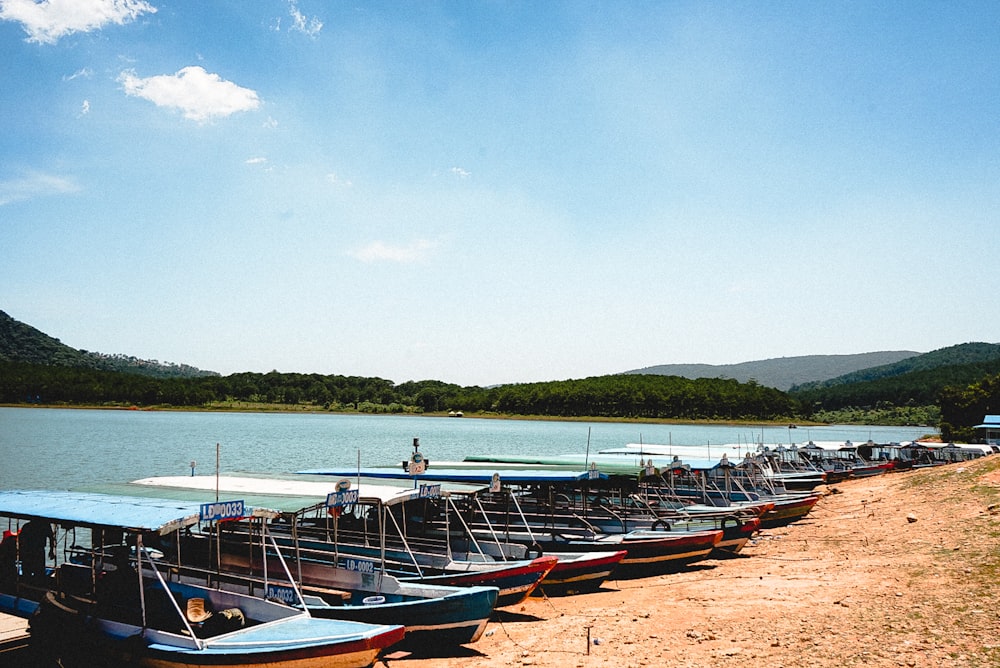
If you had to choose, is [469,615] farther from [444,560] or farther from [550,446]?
[550,446]

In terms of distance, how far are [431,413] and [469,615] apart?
150306mm

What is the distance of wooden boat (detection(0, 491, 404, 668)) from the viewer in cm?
1006

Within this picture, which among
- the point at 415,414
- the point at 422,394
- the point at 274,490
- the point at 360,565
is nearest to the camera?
the point at 360,565

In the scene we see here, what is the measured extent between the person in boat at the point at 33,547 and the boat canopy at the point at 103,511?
51 cm

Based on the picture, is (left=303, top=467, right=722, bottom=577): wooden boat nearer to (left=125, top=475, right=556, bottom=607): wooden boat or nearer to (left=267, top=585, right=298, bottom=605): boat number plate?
(left=125, top=475, right=556, bottom=607): wooden boat

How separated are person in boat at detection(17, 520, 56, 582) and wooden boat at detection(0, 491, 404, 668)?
26cm

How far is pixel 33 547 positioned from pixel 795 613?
45.3ft

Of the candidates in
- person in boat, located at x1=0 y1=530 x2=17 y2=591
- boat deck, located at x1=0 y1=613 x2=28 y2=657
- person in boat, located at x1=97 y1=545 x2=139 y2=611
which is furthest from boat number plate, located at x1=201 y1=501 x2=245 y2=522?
person in boat, located at x1=0 y1=530 x2=17 y2=591

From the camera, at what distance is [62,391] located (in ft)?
449

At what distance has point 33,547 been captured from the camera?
534 inches

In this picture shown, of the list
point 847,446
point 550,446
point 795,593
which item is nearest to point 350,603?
point 795,593

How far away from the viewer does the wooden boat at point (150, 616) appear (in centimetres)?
1006

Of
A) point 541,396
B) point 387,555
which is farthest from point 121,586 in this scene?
point 541,396

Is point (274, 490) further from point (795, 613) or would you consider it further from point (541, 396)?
point (541, 396)
